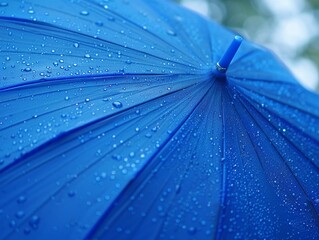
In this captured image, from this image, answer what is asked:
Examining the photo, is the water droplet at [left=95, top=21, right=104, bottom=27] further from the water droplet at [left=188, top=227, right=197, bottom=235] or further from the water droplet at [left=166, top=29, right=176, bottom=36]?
the water droplet at [left=188, top=227, right=197, bottom=235]

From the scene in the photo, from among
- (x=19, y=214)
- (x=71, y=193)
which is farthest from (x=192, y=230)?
(x=19, y=214)

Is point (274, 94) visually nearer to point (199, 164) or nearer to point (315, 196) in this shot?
point (315, 196)

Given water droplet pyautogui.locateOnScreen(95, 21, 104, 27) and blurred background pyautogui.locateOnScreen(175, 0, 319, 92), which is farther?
blurred background pyautogui.locateOnScreen(175, 0, 319, 92)

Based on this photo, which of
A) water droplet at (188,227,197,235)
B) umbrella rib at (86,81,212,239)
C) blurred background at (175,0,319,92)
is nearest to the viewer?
umbrella rib at (86,81,212,239)

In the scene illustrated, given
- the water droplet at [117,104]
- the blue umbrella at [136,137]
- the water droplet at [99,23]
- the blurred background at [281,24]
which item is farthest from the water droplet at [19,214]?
the blurred background at [281,24]

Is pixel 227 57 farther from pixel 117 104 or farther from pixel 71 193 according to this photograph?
pixel 71 193

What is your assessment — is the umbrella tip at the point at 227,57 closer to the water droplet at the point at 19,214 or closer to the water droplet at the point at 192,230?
the water droplet at the point at 192,230

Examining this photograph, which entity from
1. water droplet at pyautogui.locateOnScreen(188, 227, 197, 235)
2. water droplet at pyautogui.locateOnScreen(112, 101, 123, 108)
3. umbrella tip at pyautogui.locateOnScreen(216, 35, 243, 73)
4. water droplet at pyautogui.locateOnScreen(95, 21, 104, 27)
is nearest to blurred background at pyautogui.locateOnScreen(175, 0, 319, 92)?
water droplet at pyautogui.locateOnScreen(95, 21, 104, 27)
